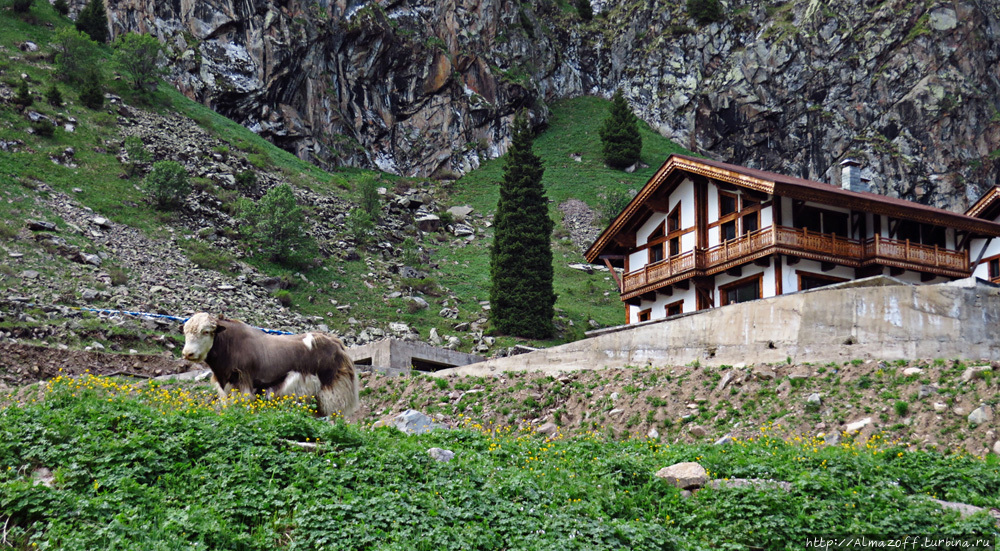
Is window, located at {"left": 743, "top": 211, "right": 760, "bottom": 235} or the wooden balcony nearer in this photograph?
the wooden balcony

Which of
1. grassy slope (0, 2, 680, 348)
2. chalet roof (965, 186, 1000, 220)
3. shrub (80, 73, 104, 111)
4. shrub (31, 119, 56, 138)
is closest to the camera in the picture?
chalet roof (965, 186, 1000, 220)

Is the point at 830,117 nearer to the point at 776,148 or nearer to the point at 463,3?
the point at 776,148

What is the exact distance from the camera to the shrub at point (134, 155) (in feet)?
194

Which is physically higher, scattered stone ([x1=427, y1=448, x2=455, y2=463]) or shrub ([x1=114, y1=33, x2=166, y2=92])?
shrub ([x1=114, y1=33, x2=166, y2=92])

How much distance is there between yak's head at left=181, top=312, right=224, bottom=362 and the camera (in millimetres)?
14930

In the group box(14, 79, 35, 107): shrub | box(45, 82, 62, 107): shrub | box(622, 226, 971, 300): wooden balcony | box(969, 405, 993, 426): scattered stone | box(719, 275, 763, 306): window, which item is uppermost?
box(45, 82, 62, 107): shrub

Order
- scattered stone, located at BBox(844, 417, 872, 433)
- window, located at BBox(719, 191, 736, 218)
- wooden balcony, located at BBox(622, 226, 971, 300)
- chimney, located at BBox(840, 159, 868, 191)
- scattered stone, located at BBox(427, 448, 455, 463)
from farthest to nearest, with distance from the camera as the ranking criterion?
chimney, located at BBox(840, 159, 868, 191)
window, located at BBox(719, 191, 736, 218)
wooden balcony, located at BBox(622, 226, 971, 300)
scattered stone, located at BBox(844, 417, 872, 433)
scattered stone, located at BBox(427, 448, 455, 463)

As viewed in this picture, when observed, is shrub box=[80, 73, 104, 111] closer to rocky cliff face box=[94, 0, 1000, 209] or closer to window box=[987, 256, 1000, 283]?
rocky cliff face box=[94, 0, 1000, 209]

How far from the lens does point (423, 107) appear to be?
325 ft

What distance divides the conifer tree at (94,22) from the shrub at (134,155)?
26.0 metres

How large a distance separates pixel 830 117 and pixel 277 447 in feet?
330

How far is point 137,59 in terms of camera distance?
7162 centimetres

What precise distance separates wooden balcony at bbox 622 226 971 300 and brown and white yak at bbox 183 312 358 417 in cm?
1890

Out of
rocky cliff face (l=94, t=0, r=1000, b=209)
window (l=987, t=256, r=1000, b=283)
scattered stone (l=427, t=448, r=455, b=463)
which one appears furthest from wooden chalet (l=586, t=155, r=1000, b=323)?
rocky cliff face (l=94, t=0, r=1000, b=209)
